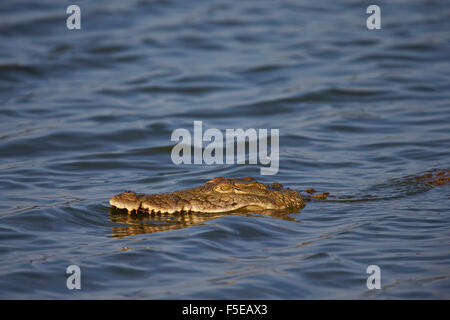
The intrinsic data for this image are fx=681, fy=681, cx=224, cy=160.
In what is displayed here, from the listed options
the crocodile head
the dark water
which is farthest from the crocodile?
the dark water

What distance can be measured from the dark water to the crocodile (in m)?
0.16

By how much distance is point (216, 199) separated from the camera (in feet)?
25.1

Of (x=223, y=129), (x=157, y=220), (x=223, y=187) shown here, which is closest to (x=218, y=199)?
(x=223, y=187)

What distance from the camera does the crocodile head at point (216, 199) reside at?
7371 millimetres

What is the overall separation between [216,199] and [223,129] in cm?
500

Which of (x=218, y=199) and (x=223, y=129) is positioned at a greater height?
(x=223, y=129)

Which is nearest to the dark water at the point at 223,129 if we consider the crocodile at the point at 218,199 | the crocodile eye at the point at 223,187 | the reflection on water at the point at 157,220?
the reflection on water at the point at 157,220

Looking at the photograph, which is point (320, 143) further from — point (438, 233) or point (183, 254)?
point (183, 254)

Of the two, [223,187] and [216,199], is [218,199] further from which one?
[223,187]

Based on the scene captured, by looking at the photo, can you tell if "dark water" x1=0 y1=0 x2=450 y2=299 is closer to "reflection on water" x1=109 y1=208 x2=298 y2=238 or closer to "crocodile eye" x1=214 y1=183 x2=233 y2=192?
"reflection on water" x1=109 y1=208 x2=298 y2=238

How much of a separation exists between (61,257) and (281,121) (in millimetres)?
7282

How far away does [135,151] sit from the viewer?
36.6 feet
